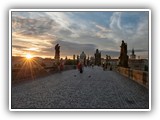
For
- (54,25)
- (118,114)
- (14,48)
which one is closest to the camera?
(118,114)

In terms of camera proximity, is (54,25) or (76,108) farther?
(54,25)

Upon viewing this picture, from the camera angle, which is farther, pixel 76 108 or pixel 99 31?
pixel 99 31

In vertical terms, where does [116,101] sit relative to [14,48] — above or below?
below

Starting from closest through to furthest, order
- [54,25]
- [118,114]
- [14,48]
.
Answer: [118,114] → [14,48] → [54,25]

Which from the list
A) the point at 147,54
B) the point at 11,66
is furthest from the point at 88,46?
the point at 11,66

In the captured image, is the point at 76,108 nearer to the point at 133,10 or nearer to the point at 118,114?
the point at 118,114

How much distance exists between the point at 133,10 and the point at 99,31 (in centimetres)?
105

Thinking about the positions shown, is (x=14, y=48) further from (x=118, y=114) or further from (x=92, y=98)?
(x=118, y=114)

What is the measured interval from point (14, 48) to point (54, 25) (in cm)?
118

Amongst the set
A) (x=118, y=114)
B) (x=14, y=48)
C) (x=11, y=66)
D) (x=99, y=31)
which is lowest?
(x=118, y=114)

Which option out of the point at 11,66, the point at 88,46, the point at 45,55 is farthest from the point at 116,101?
the point at 11,66

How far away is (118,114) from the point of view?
6.52m

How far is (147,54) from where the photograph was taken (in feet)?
22.4
